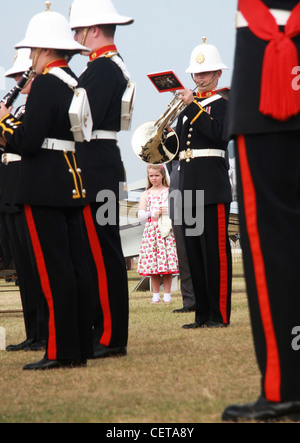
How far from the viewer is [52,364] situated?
4746 millimetres

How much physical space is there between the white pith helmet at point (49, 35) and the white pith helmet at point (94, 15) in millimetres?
519

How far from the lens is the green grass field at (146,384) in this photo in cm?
337

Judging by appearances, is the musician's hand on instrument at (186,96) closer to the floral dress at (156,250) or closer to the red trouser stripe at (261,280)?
the red trouser stripe at (261,280)

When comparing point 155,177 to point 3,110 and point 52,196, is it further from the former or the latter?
point 52,196

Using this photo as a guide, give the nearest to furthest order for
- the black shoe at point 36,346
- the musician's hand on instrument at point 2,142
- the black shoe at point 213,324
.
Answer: the musician's hand on instrument at point 2,142, the black shoe at point 36,346, the black shoe at point 213,324

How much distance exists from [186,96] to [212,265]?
55.2 inches

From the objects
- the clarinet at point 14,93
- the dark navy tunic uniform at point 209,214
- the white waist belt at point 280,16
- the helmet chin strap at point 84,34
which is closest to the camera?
the white waist belt at point 280,16

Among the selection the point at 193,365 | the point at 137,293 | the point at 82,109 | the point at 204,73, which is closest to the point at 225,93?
the point at 204,73

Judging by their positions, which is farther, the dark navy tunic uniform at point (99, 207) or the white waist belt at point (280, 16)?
the dark navy tunic uniform at point (99, 207)

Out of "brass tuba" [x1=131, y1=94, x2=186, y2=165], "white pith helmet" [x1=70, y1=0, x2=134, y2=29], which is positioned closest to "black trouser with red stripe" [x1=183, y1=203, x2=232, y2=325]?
"brass tuba" [x1=131, y1=94, x2=186, y2=165]

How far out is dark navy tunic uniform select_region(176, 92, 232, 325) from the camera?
698 centimetres

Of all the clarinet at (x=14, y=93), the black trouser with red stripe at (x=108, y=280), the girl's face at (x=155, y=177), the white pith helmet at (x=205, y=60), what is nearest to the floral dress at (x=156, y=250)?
the girl's face at (x=155, y=177)

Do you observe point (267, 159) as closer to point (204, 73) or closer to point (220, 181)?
point (220, 181)

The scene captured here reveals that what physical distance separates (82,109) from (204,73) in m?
2.85
